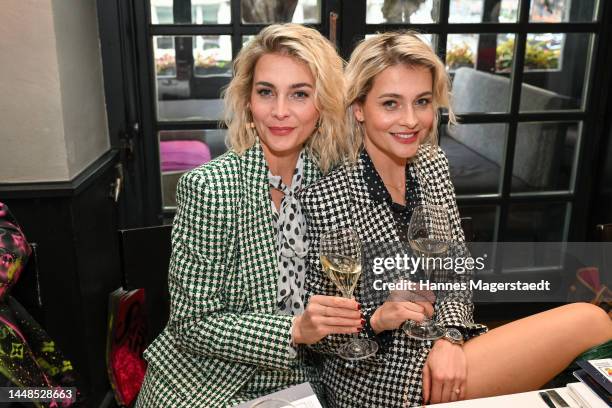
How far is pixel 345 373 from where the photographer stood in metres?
1.39

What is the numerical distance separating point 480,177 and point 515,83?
1.46 feet

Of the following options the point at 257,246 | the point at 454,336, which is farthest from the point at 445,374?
the point at 257,246

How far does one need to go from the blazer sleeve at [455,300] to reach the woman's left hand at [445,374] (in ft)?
0.35

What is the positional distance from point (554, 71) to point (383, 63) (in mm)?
1514

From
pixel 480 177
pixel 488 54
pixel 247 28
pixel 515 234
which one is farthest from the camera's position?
pixel 515 234

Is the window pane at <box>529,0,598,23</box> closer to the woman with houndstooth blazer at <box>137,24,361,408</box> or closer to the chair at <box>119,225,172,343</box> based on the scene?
the woman with houndstooth blazer at <box>137,24,361,408</box>

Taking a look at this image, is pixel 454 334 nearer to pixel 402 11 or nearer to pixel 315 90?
pixel 315 90

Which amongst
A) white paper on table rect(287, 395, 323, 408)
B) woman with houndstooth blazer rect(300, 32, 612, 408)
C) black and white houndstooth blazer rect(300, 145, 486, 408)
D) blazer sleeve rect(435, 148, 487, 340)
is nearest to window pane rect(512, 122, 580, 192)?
blazer sleeve rect(435, 148, 487, 340)

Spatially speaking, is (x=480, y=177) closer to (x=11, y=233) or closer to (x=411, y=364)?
(x=411, y=364)

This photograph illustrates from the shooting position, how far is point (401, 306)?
1180 millimetres

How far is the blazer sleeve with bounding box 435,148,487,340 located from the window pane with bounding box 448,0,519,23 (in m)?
0.97

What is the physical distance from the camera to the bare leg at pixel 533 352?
1295 millimetres

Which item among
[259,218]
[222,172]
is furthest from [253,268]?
[222,172]

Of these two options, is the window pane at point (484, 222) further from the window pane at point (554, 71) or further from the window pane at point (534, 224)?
the window pane at point (554, 71)
